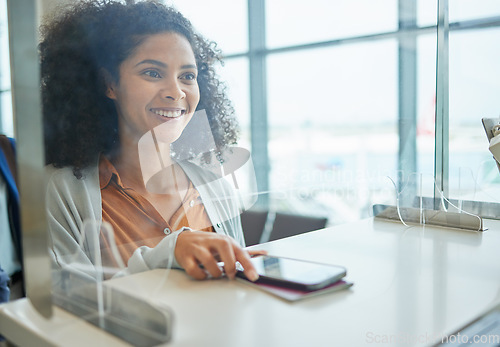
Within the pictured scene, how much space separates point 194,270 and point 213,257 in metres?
0.04

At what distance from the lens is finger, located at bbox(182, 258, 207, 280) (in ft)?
2.43

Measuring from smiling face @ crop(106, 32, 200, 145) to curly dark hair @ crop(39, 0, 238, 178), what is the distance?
0.02 m

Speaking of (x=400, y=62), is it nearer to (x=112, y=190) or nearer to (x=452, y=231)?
(x=452, y=231)

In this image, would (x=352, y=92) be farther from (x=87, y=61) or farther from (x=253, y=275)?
(x=253, y=275)

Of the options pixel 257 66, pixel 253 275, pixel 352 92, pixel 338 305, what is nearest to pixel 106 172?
pixel 253 275

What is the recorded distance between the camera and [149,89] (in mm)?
899

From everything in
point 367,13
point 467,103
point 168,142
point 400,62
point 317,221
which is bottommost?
point 317,221

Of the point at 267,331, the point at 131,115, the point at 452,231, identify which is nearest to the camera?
the point at 267,331

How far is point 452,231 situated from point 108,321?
876 millimetres

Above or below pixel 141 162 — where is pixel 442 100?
above

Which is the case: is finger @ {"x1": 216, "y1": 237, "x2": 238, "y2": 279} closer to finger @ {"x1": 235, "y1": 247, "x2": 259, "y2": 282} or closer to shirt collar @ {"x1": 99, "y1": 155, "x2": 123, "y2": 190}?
finger @ {"x1": 235, "y1": 247, "x2": 259, "y2": 282}

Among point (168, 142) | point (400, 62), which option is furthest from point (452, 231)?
point (400, 62)

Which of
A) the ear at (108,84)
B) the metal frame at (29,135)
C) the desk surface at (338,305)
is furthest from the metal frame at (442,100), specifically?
the metal frame at (29,135)

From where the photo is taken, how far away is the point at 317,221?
142 centimetres
